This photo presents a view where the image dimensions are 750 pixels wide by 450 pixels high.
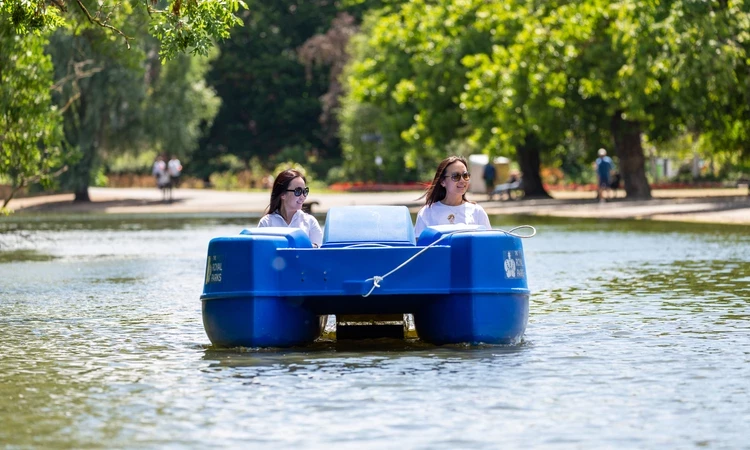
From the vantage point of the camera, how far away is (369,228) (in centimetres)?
1248

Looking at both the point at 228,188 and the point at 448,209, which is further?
the point at 228,188

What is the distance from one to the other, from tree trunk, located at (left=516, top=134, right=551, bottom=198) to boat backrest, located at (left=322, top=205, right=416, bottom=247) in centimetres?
4763

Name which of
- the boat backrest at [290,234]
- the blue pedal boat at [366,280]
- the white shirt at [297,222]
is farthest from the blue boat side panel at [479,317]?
the white shirt at [297,222]

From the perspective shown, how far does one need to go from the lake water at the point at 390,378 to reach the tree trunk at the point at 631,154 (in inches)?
1314

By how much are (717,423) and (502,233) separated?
377cm

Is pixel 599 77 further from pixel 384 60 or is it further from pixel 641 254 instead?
pixel 641 254

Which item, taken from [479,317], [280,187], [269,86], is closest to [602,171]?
[280,187]

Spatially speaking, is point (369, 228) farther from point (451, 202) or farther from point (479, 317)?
point (451, 202)

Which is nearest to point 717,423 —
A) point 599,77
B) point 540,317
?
point 540,317

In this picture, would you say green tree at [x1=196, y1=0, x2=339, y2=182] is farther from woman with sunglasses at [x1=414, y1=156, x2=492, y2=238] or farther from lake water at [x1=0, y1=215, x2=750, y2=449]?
woman with sunglasses at [x1=414, y1=156, x2=492, y2=238]

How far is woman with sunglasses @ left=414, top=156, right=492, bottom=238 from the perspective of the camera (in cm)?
1336

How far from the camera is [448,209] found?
13484 mm

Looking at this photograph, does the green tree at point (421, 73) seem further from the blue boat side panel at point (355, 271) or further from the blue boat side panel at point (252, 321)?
the blue boat side panel at point (355, 271)

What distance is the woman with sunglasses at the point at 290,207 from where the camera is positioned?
43.7ft
